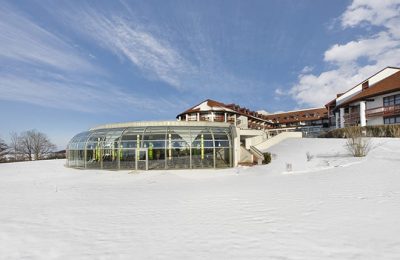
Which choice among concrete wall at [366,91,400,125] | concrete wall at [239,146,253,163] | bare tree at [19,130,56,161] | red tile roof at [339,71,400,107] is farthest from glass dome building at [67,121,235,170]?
bare tree at [19,130,56,161]

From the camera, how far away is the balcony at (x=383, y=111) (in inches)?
1159

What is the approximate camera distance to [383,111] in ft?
101

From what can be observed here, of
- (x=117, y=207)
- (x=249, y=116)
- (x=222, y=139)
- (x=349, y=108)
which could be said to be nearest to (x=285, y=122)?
(x=249, y=116)

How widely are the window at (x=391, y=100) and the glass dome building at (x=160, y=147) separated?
22018mm

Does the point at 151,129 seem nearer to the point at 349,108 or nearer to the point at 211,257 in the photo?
the point at 211,257

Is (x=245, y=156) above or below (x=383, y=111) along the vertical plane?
below

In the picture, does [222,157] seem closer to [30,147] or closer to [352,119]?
[352,119]

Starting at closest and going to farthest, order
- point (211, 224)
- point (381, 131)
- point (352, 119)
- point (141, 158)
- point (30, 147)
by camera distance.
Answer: point (211, 224), point (141, 158), point (381, 131), point (352, 119), point (30, 147)

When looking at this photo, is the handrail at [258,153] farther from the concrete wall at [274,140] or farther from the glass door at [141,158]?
the glass door at [141,158]

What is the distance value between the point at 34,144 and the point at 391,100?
6826cm

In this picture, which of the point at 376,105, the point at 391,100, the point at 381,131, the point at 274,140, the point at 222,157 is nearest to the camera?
the point at 222,157

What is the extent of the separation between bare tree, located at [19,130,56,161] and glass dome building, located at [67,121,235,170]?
40246 mm

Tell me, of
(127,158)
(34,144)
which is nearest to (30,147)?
(34,144)

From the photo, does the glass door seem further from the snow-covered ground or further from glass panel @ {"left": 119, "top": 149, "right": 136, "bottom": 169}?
the snow-covered ground
